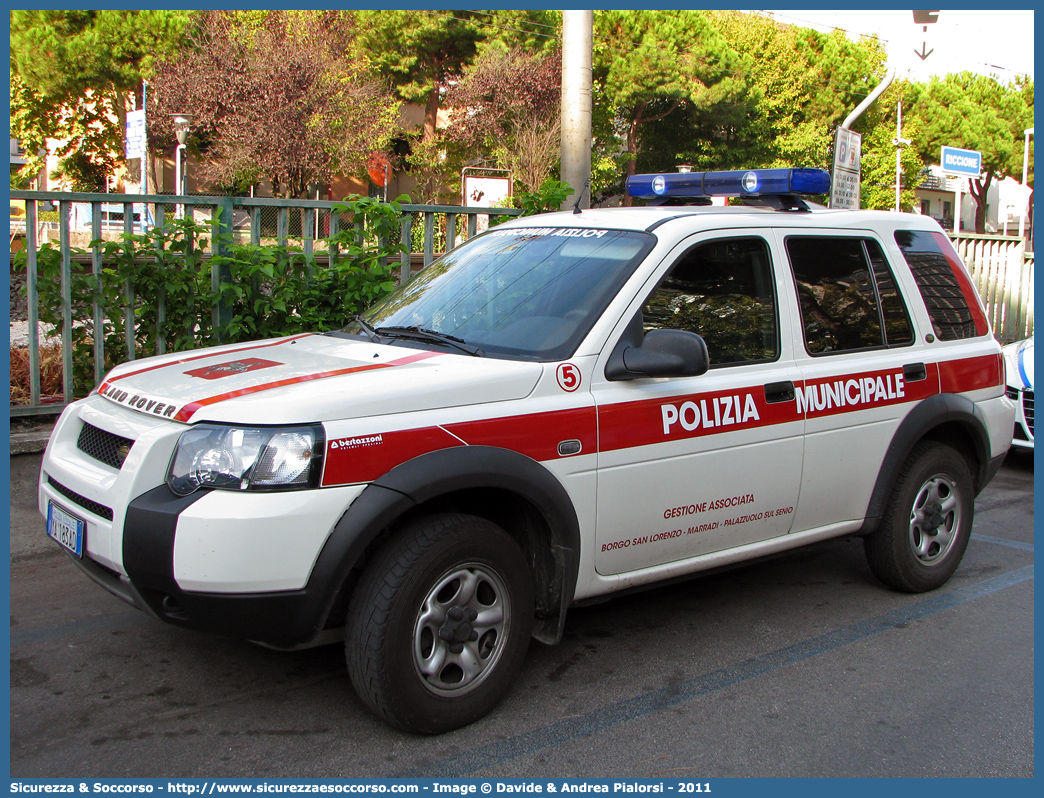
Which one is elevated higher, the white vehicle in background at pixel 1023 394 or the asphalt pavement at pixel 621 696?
the white vehicle in background at pixel 1023 394

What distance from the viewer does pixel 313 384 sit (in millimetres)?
3328

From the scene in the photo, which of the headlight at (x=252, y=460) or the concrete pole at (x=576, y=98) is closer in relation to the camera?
the headlight at (x=252, y=460)

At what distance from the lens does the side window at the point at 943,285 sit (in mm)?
4957

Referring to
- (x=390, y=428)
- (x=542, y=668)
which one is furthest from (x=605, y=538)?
(x=390, y=428)

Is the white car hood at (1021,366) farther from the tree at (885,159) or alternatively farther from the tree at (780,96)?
the tree at (885,159)

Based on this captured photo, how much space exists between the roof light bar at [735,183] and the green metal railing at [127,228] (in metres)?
2.37

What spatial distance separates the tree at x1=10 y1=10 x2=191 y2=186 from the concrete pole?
27717mm

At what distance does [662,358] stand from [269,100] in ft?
91.7

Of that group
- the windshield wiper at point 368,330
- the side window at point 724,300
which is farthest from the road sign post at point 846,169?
the windshield wiper at point 368,330

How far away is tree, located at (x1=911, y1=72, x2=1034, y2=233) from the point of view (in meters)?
Result: 50.2

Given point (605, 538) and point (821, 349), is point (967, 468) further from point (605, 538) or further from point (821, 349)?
point (605, 538)

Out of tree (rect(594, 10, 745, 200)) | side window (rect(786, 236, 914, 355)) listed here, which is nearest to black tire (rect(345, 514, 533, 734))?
side window (rect(786, 236, 914, 355))

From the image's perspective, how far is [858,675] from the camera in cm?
403

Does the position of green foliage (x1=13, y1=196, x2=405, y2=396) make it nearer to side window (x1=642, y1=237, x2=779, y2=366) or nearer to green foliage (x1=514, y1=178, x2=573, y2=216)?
green foliage (x1=514, y1=178, x2=573, y2=216)
